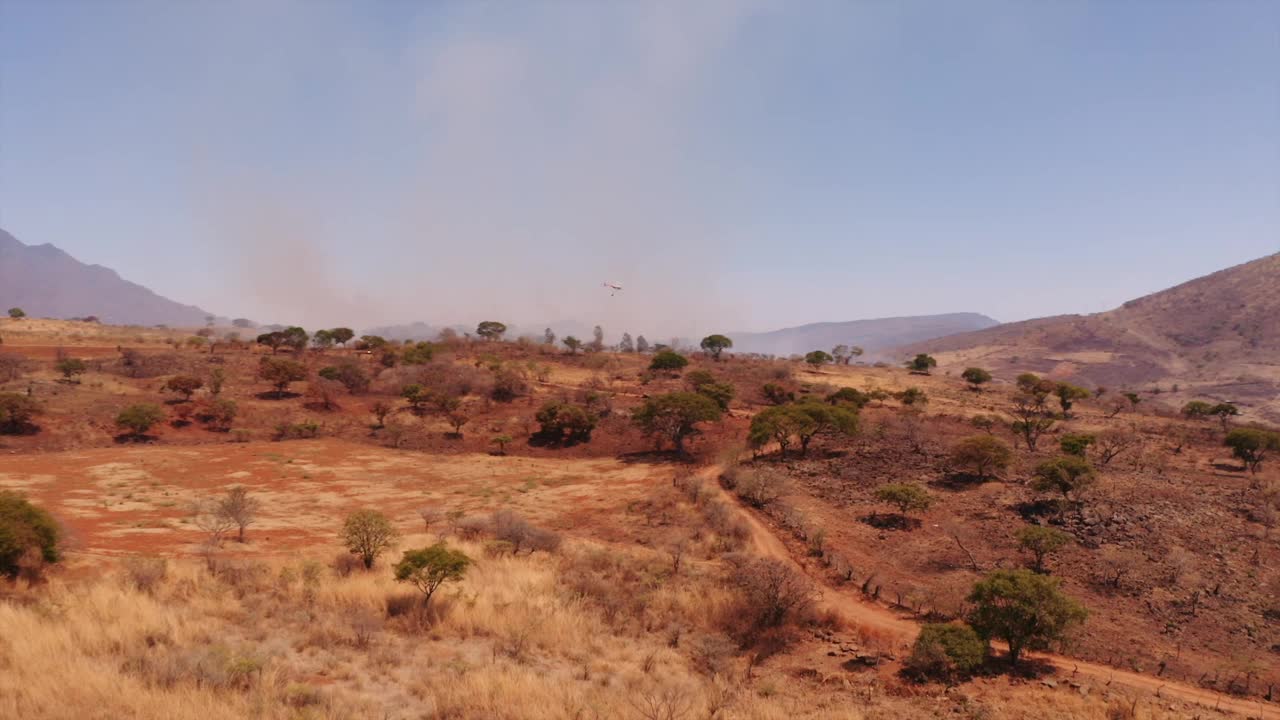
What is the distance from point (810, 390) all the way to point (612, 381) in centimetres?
2300

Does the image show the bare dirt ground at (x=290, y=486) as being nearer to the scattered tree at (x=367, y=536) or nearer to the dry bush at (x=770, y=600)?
the scattered tree at (x=367, y=536)

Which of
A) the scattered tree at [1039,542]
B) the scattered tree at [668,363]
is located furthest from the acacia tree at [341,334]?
the scattered tree at [1039,542]

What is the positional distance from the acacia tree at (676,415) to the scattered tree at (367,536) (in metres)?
23.3

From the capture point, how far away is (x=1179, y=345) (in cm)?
15500

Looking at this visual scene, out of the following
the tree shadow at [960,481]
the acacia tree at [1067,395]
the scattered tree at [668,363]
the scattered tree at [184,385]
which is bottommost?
the tree shadow at [960,481]

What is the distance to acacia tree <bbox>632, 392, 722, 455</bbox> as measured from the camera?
128 ft

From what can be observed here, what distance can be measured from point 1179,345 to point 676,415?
192 m

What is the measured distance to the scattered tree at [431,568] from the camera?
595 inches

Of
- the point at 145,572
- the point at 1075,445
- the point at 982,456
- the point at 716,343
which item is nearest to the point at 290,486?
→ the point at 145,572

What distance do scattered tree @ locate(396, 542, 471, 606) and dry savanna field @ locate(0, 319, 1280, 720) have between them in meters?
0.13

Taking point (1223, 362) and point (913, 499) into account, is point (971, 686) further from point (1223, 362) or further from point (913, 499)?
point (1223, 362)

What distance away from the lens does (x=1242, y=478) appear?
30.3 metres

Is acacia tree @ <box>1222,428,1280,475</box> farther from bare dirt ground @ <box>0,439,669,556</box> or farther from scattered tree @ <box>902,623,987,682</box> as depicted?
bare dirt ground @ <box>0,439,669,556</box>

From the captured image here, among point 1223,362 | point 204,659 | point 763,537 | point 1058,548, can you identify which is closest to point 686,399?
point 763,537
